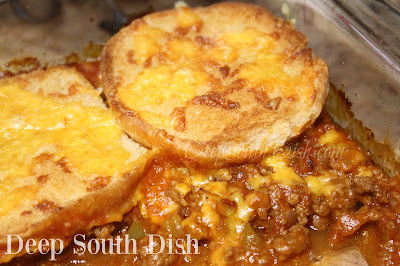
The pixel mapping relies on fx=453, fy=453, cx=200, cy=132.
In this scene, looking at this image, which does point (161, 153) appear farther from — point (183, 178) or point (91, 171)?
point (91, 171)

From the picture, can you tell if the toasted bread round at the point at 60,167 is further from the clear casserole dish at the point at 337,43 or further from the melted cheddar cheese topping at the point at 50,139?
the clear casserole dish at the point at 337,43

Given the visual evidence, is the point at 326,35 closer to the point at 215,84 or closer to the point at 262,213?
the point at 215,84

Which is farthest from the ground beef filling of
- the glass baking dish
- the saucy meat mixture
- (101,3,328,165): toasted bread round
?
the glass baking dish

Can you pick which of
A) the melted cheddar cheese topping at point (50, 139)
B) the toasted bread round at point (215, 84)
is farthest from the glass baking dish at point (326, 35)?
the melted cheddar cheese topping at point (50, 139)

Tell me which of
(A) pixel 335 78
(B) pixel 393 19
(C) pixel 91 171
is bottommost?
(C) pixel 91 171

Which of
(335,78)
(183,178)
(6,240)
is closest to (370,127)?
(335,78)

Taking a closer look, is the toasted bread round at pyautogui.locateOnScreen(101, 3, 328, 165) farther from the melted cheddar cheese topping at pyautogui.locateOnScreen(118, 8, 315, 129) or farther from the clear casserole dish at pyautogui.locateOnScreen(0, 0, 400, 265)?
the clear casserole dish at pyautogui.locateOnScreen(0, 0, 400, 265)
